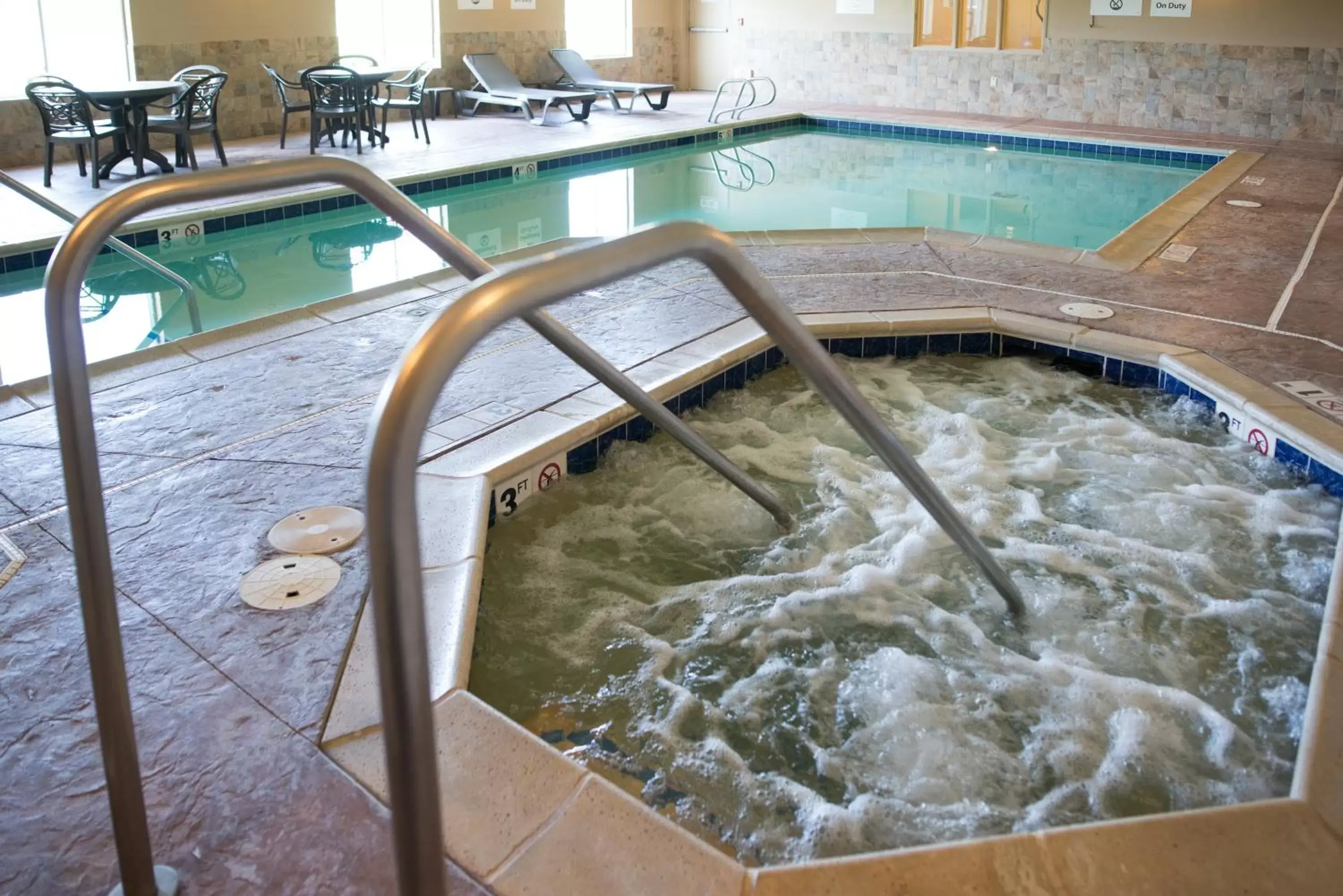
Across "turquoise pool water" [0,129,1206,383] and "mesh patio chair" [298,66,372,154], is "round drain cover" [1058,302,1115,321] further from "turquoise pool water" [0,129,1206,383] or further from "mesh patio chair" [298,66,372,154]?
"mesh patio chair" [298,66,372,154]

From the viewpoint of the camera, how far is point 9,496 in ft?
8.56

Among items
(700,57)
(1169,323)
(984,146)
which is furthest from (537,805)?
(700,57)

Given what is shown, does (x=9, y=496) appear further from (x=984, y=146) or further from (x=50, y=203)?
(x=984, y=146)

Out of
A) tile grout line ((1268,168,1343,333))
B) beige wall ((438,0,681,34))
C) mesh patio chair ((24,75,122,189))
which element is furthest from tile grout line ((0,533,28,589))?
beige wall ((438,0,681,34))

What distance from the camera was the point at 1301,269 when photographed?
4.86 m

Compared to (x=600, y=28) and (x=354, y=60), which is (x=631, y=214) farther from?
(x=600, y=28)

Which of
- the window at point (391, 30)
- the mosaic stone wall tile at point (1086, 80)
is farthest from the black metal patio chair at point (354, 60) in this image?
the mosaic stone wall tile at point (1086, 80)

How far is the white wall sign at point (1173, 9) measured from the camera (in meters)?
9.72

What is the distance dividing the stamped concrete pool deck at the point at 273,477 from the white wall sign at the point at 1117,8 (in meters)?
4.95

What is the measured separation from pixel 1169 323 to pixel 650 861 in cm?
338

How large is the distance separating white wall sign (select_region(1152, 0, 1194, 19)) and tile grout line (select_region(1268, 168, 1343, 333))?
3.78 meters

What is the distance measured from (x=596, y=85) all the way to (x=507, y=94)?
1058 mm

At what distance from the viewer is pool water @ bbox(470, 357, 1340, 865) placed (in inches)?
75.9

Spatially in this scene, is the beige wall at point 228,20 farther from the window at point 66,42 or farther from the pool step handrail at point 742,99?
the pool step handrail at point 742,99
